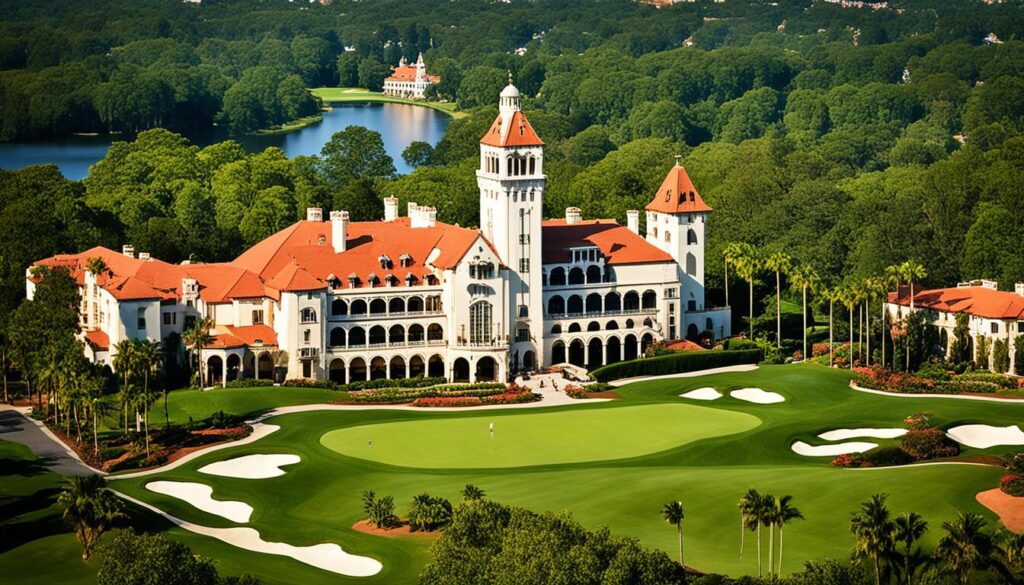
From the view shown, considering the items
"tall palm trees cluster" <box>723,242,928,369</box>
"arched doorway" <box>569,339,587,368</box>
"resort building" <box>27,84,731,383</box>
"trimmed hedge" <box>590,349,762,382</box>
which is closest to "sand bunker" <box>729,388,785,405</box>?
"trimmed hedge" <box>590,349,762,382</box>

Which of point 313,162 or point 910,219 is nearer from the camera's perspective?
point 910,219

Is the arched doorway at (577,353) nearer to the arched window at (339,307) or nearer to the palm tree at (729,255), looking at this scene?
the palm tree at (729,255)

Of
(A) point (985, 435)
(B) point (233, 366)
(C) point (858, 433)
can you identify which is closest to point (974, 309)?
(A) point (985, 435)

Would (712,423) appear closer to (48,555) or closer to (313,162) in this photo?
(48,555)

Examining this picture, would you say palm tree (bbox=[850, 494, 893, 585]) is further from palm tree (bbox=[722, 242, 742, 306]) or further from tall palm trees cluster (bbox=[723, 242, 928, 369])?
palm tree (bbox=[722, 242, 742, 306])

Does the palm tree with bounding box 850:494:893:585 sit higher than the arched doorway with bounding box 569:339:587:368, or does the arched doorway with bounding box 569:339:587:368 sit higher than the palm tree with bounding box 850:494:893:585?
→ the arched doorway with bounding box 569:339:587:368

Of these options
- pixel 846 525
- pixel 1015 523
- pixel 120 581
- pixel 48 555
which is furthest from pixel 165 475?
pixel 1015 523
